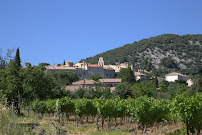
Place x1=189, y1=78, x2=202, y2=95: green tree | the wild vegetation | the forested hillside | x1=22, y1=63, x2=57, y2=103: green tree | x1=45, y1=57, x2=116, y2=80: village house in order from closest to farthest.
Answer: the wild vegetation, x1=22, y1=63, x2=57, y2=103: green tree, x1=189, y1=78, x2=202, y2=95: green tree, x1=45, y1=57, x2=116, y2=80: village house, the forested hillside

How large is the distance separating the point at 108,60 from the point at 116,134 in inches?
4952

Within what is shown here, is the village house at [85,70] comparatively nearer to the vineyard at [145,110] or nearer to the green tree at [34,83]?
the green tree at [34,83]

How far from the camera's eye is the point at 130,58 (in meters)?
141

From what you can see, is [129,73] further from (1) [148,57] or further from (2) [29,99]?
(1) [148,57]

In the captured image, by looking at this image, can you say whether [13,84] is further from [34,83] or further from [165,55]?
[165,55]

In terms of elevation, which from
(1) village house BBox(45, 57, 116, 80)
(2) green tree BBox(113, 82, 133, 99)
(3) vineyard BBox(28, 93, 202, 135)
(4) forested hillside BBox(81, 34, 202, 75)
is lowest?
(3) vineyard BBox(28, 93, 202, 135)

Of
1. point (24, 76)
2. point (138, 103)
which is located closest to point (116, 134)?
point (138, 103)

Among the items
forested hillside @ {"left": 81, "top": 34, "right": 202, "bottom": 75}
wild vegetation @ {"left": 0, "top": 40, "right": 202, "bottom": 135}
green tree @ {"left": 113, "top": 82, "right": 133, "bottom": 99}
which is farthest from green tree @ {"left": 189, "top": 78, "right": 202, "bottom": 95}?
forested hillside @ {"left": 81, "top": 34, "right": 202, "bottom": 75}

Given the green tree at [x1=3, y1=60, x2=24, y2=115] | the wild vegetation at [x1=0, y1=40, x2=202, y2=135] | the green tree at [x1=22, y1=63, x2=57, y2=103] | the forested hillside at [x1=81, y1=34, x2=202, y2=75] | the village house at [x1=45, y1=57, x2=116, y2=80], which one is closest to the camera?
the wild vegetation at [x1=0, y1=40, x2=202, y2=135]

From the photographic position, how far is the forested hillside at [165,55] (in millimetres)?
130000

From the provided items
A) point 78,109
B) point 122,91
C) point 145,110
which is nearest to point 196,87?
point 122,91

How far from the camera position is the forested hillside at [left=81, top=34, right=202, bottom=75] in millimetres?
130000

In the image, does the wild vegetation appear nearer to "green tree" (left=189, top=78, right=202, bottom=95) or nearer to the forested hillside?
"green tree" (left=189, top=78, right=202, bottom=95)

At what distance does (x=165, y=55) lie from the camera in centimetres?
14188
